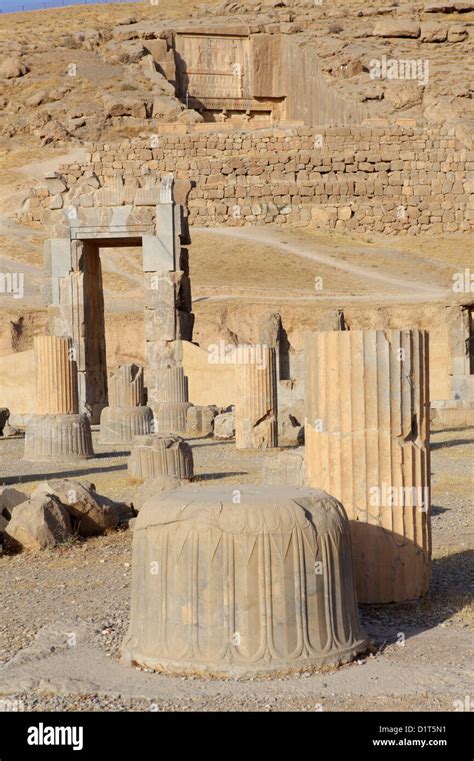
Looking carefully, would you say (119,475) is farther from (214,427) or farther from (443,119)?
(443,119)

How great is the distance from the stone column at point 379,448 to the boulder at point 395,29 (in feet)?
183

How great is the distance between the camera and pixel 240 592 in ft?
15.5

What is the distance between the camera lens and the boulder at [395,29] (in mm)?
Result: 58125

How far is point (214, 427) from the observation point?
16719 mm

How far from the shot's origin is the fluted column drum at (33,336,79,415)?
13.9m

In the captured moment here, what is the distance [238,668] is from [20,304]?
2458 cm

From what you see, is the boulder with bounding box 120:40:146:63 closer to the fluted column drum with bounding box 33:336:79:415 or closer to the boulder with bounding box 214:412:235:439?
the boulder with bounding box 214:412:235:439

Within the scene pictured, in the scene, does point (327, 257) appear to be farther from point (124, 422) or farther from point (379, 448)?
point (379, 448)

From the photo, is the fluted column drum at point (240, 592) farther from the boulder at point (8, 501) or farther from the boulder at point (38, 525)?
the boulder at point (8, 501)

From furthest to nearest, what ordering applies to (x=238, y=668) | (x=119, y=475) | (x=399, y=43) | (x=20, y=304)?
(x=399, y=43) < (x=20, y=304) < (x=119, y=475) < (x=238, y=668)

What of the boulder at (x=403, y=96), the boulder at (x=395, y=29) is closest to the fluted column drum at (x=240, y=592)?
the boulder at (x=403, y=96)

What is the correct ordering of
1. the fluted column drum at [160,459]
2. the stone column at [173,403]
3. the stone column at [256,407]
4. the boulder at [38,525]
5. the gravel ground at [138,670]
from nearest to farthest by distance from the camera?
the gravel ground at [138,670] < the boulder at [38,525] < the fluted column drum at [160,459] < the stone column at [256,407] < the stone column at [173,403]

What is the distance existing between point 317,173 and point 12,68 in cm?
1774
